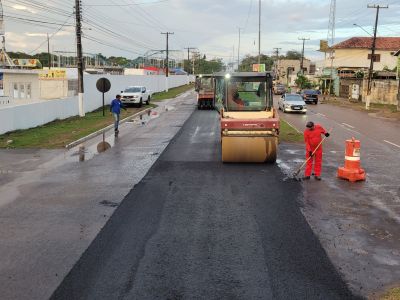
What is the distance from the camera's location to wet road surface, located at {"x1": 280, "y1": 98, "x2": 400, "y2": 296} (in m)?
6.96

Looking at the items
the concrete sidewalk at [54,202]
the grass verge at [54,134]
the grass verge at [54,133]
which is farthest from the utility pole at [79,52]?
the concrete sidewalk at [54,202]

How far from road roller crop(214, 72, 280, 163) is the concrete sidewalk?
295 centimetres

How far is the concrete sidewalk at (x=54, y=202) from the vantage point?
6.88 metres

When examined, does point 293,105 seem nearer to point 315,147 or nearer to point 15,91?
point 15,91

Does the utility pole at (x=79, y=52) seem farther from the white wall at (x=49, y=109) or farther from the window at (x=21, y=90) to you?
the window at (x=21, y=90)

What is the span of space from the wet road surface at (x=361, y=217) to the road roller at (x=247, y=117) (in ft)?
3.69

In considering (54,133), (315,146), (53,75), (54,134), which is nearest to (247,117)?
(315,146)

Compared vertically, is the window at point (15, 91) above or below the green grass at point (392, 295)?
above

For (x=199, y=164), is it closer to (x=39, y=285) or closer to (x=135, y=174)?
(x=135, y=174)

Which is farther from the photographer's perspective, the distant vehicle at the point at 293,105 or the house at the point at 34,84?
the house at the point at 34,84

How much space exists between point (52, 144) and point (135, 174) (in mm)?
7305

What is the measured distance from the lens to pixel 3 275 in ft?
22.0

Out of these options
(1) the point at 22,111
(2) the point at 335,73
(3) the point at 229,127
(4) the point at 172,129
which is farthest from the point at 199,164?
(2) the point at 335,73

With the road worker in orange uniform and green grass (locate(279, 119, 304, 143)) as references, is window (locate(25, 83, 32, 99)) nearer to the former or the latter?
green grass (locate(279, 119, 304, 143))
